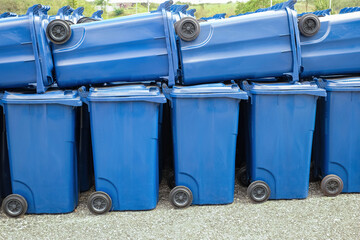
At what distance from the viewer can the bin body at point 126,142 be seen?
143 inches

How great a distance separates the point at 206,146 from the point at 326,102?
1208 millimetres

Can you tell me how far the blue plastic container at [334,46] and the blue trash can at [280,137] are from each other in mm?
354

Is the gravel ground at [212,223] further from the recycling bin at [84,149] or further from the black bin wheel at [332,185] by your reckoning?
the recycling bin at [84,149]

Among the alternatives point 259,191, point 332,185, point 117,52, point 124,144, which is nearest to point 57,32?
point 117,52

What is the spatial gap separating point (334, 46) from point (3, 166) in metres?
3.29

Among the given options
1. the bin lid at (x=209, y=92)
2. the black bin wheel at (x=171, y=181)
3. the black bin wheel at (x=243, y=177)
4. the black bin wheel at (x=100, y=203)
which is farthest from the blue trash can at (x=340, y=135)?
the black bin wheel at (x=100, y=203)

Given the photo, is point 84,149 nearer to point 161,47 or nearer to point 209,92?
point 161,47

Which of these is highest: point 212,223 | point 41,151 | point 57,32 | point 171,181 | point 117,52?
point 57,32

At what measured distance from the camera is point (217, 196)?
3.90 metres

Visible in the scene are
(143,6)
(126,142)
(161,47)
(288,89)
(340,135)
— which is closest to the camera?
(126,142)

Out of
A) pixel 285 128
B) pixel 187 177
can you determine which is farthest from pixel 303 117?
pixel 187 177

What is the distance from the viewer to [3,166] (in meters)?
3.96

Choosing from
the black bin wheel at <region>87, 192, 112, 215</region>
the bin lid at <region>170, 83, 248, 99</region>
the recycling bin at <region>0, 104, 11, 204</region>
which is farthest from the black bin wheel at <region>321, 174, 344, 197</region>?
the recycling bin at <region>0, 104, 11, 204</region>

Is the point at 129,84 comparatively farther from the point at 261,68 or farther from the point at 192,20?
the point at 261,68
